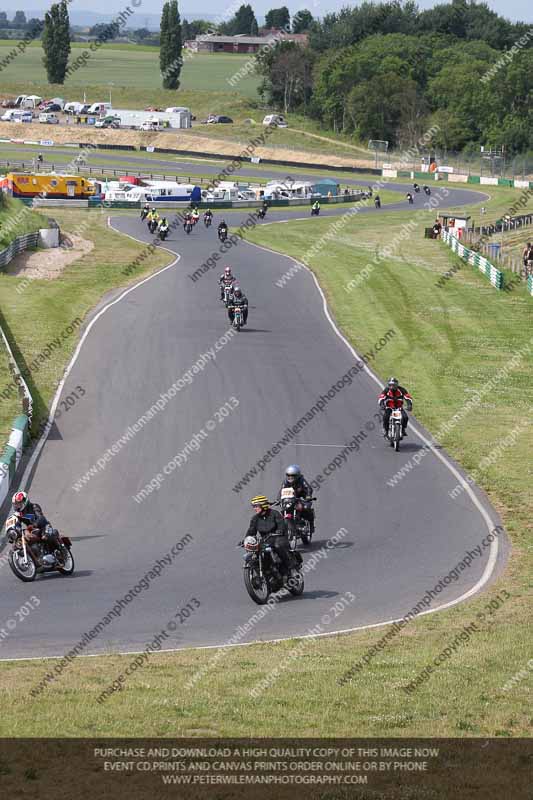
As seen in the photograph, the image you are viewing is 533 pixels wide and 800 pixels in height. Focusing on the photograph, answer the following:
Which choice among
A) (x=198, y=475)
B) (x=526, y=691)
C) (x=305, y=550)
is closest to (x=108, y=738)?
(x=526, y=691)

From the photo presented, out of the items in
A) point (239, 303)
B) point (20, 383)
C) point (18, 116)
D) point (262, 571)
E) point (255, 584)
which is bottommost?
point (20, 383)

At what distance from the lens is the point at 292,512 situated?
71.7ft

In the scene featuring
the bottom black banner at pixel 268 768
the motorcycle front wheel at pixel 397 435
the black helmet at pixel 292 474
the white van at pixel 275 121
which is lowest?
Result: the motorcycle front wheel at pixel 397 435

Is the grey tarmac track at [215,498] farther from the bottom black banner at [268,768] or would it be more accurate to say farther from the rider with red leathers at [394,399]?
the bottom black banner at [268,768]

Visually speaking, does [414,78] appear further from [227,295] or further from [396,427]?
[396,427]

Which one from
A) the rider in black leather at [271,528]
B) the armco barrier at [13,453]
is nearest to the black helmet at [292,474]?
the rider in black leather at [271,528]

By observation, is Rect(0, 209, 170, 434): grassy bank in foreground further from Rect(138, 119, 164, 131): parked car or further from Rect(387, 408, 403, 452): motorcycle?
Rect(138, 119, 164, 131): parked car

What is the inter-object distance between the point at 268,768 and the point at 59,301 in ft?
138

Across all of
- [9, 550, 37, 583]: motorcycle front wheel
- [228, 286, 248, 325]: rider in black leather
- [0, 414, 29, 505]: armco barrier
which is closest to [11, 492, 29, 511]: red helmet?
[9, 550, 37, 583]: motorcycle front wheel

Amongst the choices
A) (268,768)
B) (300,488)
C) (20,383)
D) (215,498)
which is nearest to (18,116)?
(20,383)

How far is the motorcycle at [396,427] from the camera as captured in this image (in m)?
29.7

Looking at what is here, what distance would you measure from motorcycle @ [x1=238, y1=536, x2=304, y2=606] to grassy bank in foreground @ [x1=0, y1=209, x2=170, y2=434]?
14.3 meters

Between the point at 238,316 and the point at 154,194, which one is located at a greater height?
the point at 238,316

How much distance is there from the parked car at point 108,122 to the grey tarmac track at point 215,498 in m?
113
